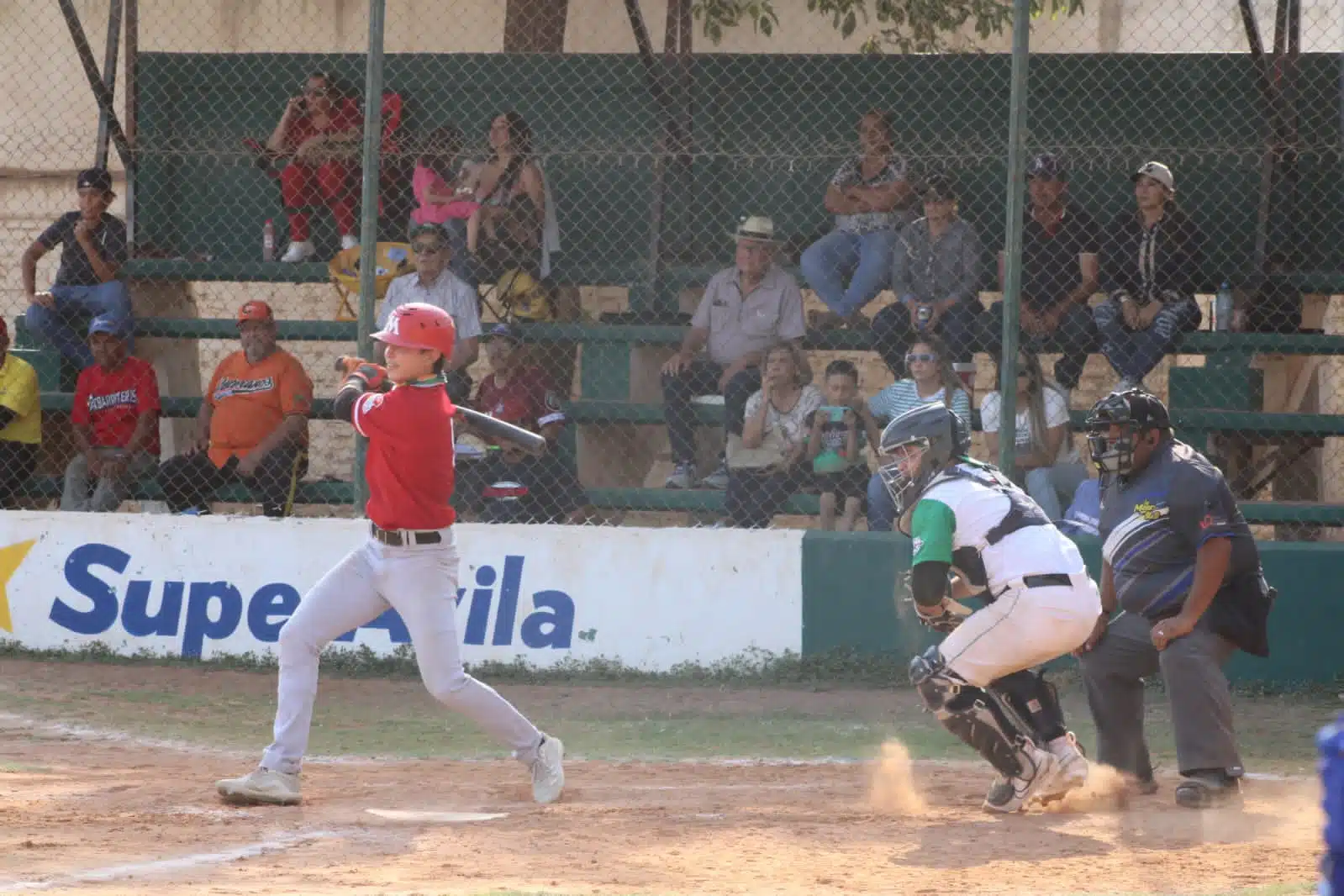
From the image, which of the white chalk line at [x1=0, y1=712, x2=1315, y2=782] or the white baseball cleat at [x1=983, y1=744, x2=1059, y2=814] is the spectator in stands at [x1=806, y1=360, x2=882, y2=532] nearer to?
the white chalk line at [x1=0, y1=712, x2=1315, y2=782]

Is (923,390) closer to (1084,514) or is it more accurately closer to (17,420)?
(1084,514)

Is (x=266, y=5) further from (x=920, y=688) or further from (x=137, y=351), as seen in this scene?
(x=920, y=688)

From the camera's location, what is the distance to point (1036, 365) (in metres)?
10.4

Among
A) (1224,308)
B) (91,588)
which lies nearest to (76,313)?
(91,588)

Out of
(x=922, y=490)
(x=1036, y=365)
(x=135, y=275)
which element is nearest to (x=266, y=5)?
(x=135, y=275)

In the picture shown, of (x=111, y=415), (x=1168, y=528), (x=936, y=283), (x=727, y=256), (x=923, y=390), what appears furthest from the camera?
(x=727, y=256)

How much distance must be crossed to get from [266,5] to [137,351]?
6.64m

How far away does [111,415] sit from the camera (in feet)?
38.4

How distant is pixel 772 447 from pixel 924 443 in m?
4.20

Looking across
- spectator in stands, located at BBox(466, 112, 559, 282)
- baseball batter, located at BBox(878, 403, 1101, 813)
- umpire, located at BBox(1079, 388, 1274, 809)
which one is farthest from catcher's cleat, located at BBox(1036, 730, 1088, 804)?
spectator in stands, located at BBox(466, 112, 559, 282)

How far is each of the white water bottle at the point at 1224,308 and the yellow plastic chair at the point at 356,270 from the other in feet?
18.0

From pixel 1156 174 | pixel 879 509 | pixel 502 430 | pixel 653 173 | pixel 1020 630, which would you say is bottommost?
pixel 1020 630

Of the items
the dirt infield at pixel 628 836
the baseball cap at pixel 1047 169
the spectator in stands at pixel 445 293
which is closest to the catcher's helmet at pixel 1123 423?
the dirt infield at pixel 628 836

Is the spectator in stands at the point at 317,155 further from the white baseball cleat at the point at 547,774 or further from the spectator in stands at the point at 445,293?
the white baseball cleat at the point at 547,774
